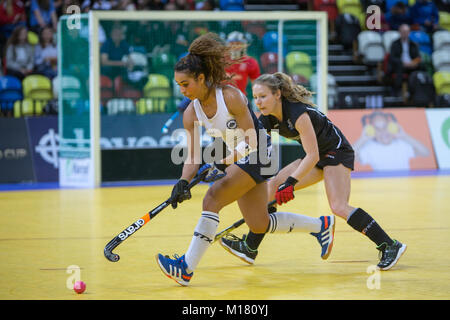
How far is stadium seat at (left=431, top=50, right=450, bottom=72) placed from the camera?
15.0 m

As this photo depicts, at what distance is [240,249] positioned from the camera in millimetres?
5562

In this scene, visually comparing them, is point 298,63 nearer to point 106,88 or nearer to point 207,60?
point 106,88

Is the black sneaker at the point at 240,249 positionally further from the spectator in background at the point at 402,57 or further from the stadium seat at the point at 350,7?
the stadium seat at the point at 350,7

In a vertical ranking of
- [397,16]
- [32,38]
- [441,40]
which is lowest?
[441,40]

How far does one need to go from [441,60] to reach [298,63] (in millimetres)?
4728

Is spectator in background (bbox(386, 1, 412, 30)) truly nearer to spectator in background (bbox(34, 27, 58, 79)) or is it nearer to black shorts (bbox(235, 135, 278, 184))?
spectator in background (bbox(34, 27, 58, 79))

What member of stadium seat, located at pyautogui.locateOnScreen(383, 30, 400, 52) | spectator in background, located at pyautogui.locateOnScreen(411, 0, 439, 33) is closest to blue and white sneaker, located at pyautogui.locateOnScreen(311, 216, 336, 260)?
stadium seat, located at pyautogui.locateOnScreen(383, 30, 400, 52)

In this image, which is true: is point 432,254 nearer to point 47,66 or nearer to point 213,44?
point 213,44

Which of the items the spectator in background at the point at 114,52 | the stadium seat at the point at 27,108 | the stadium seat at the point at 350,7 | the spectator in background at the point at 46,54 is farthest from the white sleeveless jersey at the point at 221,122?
the stadium seat at the point at 350,7

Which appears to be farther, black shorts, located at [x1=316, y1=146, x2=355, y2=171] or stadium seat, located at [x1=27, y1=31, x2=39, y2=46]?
stadium seat, located at [x1=27, y1=31, x2=39, y2=46]

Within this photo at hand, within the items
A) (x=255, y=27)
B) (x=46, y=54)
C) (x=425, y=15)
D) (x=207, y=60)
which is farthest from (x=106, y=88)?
(x=425, y=15)

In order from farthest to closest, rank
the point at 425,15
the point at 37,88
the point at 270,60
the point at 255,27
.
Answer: the point at 425,15, the point at 37,88, the point at 270,60, the point at 255,27

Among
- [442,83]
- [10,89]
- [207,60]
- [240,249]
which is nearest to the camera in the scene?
[207,60]

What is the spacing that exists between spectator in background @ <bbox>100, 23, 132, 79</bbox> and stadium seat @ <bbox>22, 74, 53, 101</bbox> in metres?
1.58
